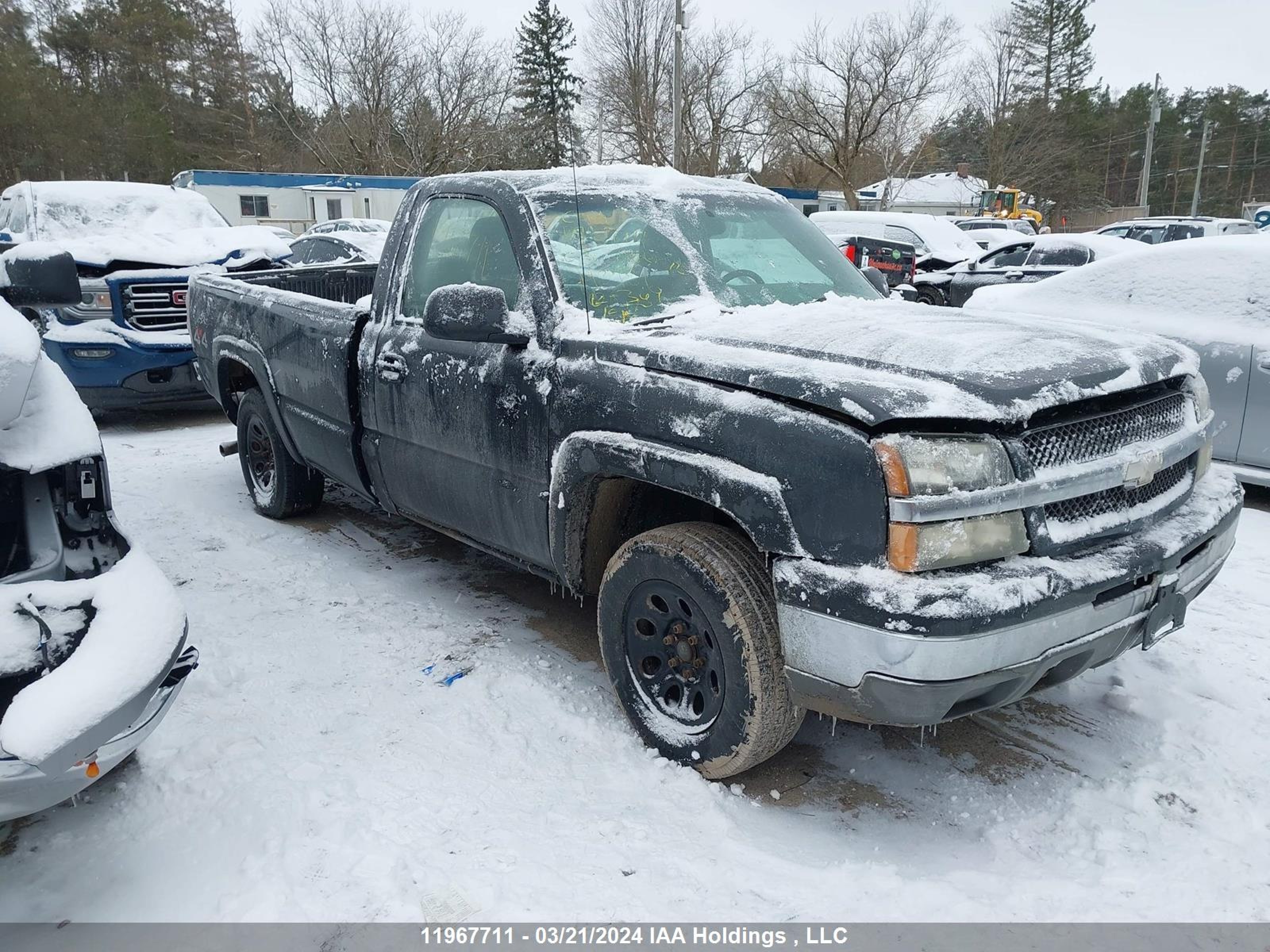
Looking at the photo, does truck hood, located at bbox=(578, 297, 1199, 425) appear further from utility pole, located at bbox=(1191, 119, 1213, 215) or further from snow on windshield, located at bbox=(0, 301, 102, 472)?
utility pole, located at bbox=(1191, 119, 1213, 215)

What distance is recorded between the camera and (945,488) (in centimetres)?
235

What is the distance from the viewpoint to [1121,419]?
2.79m

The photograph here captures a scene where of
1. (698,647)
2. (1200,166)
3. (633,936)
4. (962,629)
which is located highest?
(1200,166)

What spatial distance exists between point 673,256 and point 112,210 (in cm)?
793

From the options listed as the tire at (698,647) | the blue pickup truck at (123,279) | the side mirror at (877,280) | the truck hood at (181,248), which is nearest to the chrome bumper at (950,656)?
the tire at (698,647)

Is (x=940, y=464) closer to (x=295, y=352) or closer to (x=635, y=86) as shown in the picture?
(x=295, y=352)

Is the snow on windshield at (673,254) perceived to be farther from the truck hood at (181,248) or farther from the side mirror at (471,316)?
the truck hood at (181,248)

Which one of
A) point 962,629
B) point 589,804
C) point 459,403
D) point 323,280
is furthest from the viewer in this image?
point 323,280

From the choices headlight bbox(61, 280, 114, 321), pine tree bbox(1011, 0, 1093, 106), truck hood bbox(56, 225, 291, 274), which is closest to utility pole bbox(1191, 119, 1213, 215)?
pine tree bbox(1011, 0, 1093, 106)

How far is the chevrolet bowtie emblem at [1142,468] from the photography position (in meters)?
2.66

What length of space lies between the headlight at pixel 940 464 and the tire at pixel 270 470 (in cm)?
382

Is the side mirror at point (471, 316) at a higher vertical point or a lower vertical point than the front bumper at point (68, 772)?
higher

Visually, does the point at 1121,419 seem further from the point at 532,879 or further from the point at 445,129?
the point at 445,129

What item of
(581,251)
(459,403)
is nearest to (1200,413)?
(581,251)
